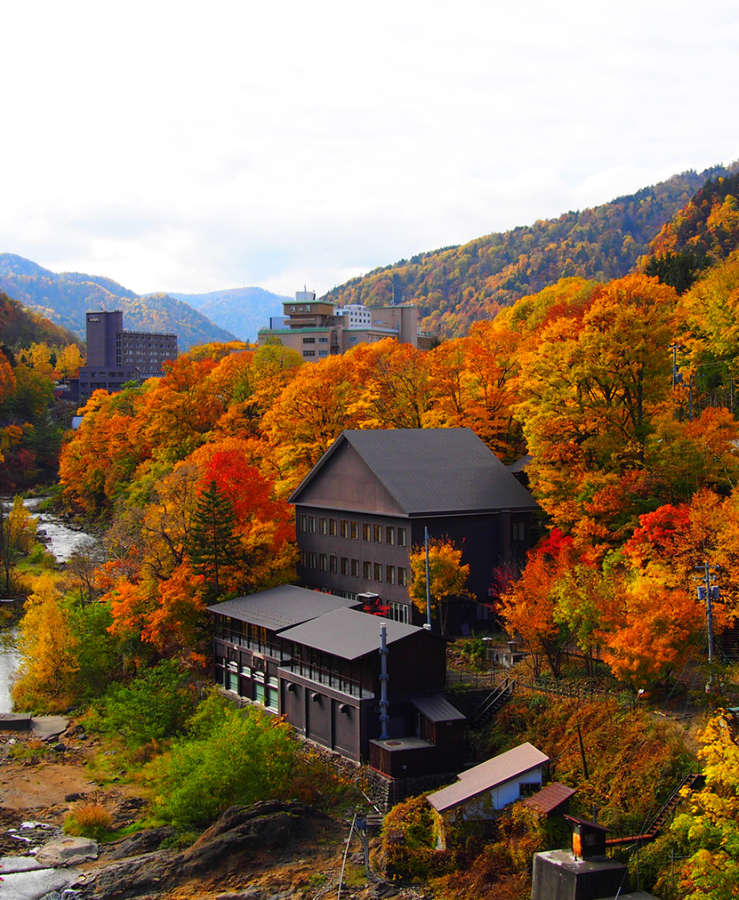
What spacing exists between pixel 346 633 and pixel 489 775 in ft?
33.4

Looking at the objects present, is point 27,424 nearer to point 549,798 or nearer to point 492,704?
point 492,704

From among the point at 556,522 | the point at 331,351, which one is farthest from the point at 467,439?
the point at 331,351

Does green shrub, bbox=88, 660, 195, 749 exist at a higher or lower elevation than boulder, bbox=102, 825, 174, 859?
higher

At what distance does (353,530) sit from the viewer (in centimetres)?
5525

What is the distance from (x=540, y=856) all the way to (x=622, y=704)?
803cm

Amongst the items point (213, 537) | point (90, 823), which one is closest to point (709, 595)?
point (90, 823)

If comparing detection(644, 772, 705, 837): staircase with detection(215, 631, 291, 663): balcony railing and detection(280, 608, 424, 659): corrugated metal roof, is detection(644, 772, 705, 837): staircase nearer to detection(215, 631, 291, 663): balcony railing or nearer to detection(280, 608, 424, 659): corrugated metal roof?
detection(280, 608, 424, 659): corrugated metal roof

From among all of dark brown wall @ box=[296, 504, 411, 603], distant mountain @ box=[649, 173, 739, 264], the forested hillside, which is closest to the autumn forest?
dark brown wall @ box=[296, 504, 411, 603]

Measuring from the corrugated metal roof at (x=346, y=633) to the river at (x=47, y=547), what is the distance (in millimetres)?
21527

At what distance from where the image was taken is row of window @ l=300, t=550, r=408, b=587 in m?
51.9

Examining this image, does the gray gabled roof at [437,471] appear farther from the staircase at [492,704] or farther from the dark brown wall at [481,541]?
the staircase at [492,704]

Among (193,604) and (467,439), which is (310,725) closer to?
(193,604)

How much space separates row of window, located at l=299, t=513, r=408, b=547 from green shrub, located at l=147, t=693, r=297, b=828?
14.0 m

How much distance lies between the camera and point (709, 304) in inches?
2532
